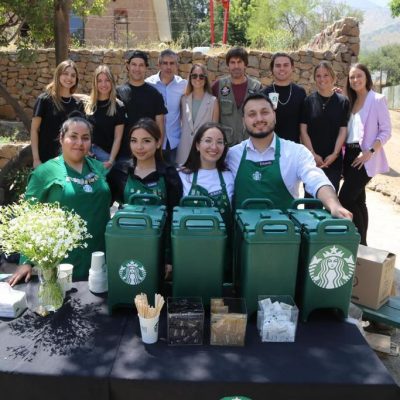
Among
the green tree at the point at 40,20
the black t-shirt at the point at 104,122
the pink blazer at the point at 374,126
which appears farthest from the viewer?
the green tree at the point at 40,20

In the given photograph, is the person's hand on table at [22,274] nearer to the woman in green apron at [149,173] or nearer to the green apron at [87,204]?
the green apron at [87,204]

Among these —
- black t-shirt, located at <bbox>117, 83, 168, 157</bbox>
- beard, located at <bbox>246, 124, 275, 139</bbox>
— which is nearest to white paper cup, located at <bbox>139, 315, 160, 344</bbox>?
beard, located at <bbox>246, 124, 275, 139</bbox>

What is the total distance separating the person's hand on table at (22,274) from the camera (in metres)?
2.11

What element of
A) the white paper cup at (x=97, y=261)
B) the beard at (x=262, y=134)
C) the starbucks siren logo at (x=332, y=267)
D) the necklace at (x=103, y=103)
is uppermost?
the necklace at (x=103, y=103)

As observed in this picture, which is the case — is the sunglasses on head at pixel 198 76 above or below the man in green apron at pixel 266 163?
above

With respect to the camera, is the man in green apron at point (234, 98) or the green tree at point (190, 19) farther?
the green tree at point (190, 19)

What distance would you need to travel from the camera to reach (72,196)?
241cm

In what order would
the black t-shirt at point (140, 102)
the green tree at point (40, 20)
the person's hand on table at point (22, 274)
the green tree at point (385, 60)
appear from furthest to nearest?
1. the green tree at point (385, 60)
2. the green tree at point (40, 20)
3. the black t-shirt at point (140, 102)
4. the person's hand on table at point (22, 274)

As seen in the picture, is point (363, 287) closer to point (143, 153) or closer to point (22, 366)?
point (143, 153)

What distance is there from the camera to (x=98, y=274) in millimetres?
2045

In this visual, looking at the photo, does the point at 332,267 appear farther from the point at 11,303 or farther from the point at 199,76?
the point at 199,76

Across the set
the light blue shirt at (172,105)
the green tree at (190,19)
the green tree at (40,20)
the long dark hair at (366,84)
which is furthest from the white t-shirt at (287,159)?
the green tree at (190,19)

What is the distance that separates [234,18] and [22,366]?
30.5 meters

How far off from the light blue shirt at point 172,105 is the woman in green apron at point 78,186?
1928 millimetres
